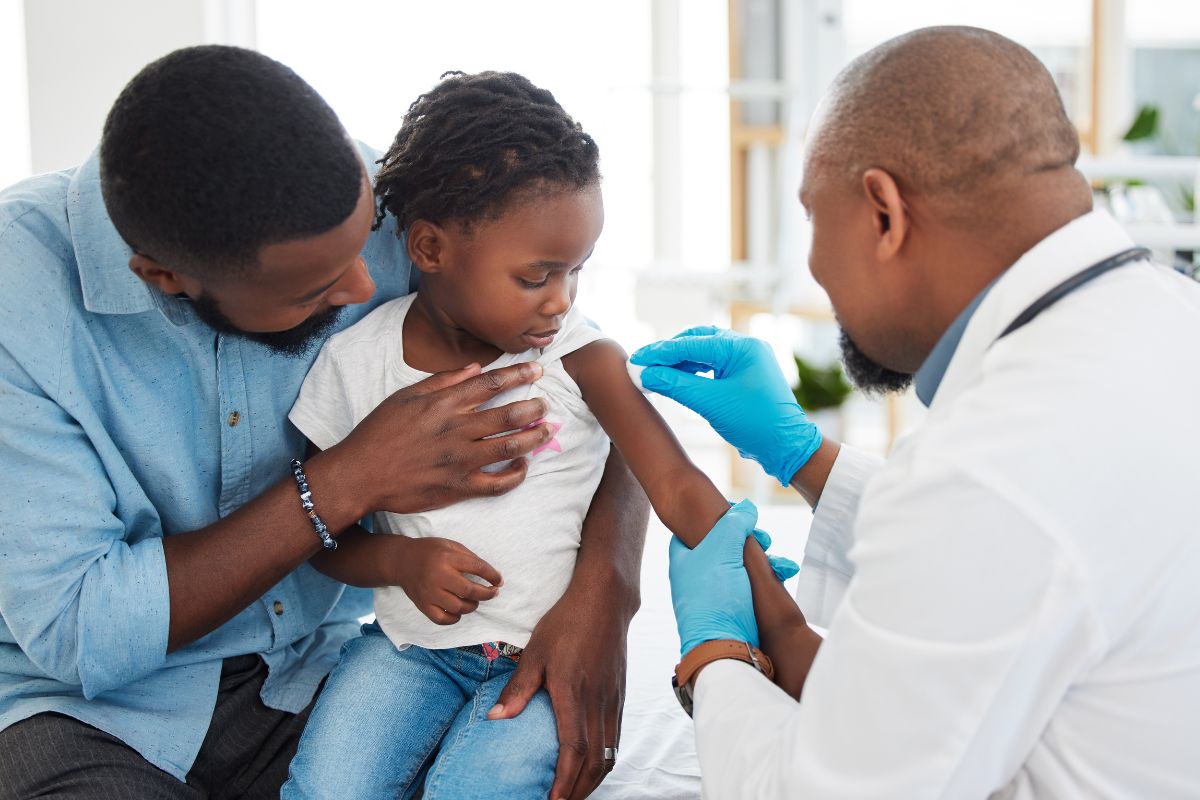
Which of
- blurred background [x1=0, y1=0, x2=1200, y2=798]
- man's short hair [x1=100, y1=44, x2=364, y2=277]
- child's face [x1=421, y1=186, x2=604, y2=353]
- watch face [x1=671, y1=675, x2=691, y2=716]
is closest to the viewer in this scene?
man's short hair [x1=100, y1=44, x2=364, y2=277]

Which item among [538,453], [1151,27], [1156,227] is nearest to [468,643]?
[538,453]

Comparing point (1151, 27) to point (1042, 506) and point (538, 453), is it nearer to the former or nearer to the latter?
point (538, 453)

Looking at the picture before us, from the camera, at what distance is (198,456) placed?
1.46 metres

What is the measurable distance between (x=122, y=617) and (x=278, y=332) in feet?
1.30

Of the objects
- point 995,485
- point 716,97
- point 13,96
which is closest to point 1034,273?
point 995,485

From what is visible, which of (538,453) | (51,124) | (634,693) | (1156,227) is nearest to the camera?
(538,453)

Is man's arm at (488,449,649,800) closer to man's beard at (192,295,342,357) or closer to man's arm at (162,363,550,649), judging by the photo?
man's arm at (162,363,550,649)

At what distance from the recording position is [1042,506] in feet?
2.66

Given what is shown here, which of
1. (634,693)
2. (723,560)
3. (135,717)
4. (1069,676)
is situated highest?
(1069,676)

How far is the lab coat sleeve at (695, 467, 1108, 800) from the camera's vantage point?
0.81m

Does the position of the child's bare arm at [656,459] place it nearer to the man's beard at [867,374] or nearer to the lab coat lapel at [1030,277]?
the man's beard at [867,374]

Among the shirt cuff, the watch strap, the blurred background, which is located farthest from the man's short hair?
the blurred background

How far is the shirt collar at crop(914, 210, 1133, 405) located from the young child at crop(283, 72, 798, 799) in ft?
1.69

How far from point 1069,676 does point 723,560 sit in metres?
0.55
